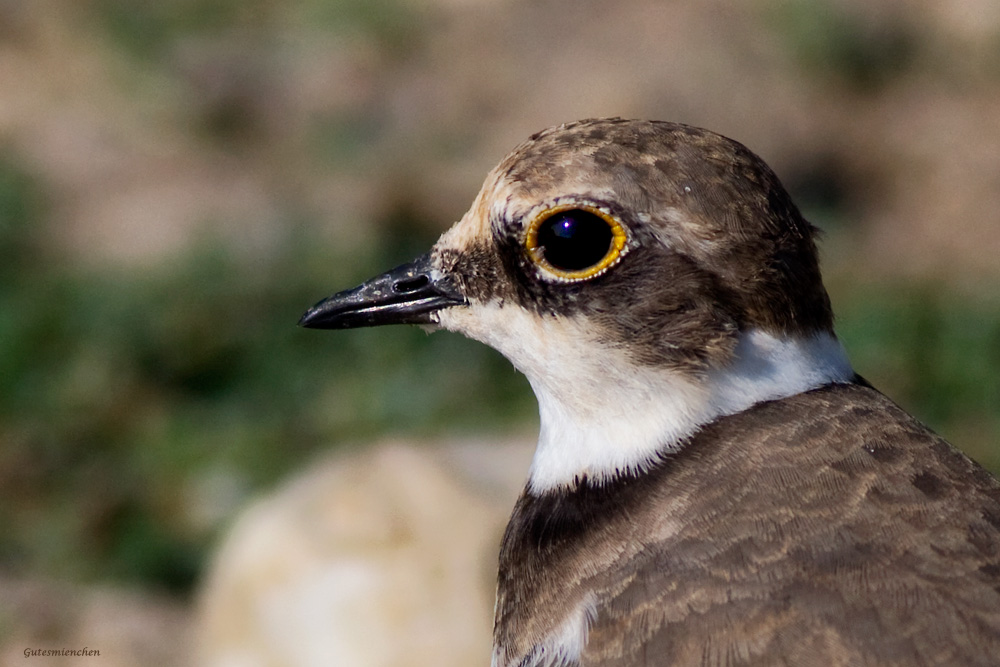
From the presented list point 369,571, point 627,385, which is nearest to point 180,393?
point 369,571

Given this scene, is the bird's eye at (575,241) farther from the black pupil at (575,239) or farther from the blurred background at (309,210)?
the blurred background at (309,210)

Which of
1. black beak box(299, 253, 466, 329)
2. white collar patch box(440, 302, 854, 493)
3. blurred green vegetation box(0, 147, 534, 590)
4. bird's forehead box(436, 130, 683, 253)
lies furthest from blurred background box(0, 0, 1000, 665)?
bird's forehead box(436, 130, 683, 253)

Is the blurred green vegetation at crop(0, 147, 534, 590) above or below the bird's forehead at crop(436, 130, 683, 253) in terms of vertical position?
below

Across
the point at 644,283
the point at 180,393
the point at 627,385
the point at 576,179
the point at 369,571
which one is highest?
the point at 576,179

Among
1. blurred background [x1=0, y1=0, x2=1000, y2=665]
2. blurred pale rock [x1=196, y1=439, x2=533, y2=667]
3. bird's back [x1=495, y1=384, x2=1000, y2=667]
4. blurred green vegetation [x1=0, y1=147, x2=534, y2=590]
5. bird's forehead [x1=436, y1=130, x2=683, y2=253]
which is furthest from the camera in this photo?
blurred background [x1=0, y1=0, x2=1000, y2=665]

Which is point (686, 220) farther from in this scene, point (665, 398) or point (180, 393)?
point (180, 393)

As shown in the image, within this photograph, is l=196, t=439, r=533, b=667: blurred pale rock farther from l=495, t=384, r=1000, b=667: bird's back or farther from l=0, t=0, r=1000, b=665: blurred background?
l=495, t=384, r=1000, b=667: bird's back

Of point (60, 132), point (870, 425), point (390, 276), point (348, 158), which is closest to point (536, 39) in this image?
point (348, 158)
